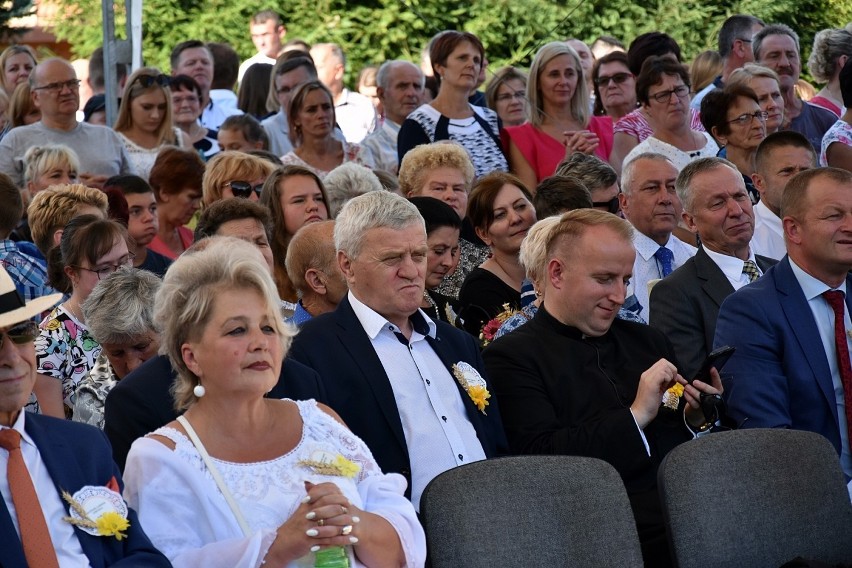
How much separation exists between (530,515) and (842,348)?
183 cm

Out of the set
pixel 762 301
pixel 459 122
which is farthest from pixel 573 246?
pixel 459 122

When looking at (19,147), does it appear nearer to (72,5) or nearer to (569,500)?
(569,500)

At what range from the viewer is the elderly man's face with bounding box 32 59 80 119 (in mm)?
7902

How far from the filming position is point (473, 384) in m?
4.39

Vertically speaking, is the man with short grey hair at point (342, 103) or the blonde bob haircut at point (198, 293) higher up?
the blonde bob haircut at point (198, 293)

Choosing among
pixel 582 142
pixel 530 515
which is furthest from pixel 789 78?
pixel 530 515

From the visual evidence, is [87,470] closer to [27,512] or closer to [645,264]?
[27,512]

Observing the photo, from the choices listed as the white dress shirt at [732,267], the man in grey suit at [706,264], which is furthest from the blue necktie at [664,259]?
the white dress shirt at [732,267]

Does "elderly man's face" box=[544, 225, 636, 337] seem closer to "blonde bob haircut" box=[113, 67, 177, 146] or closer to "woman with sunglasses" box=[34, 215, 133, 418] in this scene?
"woman with sunglasses" box=[34, 215, 133, 418]

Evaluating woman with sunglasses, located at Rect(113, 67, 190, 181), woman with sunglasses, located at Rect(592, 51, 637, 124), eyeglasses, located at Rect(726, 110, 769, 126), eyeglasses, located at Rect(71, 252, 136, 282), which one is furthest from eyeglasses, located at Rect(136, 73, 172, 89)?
eyeglasses, located at Rect(726, 110, 769, 126)

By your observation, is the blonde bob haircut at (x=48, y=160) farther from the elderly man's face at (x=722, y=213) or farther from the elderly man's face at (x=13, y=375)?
the elderly man's face at (x=13, y=375)

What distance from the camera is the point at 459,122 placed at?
815 centimetres

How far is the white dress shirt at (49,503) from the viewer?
3.15 m

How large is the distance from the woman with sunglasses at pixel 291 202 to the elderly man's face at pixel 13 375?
122 inches
